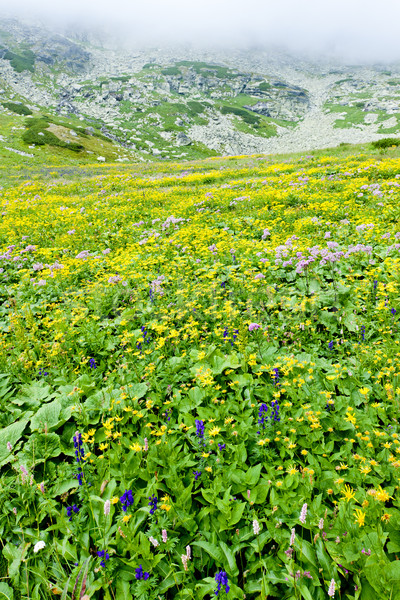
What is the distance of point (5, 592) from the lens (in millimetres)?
2152

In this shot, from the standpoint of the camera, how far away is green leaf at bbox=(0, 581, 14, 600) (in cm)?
213

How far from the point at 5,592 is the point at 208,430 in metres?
2.01

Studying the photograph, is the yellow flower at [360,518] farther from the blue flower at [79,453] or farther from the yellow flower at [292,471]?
the blue flower at [79,453]

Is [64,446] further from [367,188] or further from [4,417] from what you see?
[367,188]

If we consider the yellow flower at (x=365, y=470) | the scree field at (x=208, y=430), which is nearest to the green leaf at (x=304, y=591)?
the scree field at (x=208, y=430)

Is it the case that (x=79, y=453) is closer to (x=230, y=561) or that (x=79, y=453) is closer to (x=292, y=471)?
(x=230, y=561)

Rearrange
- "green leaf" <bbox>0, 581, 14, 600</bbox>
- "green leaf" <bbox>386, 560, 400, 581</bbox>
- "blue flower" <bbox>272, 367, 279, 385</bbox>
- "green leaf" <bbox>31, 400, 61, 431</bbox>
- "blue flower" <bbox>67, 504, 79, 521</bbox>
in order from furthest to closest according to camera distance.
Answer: "blue flower" <bbox>272, 367, 279, 385</bbox>
"green leaf" <bbox>31, 400, 61, 431</bbox>
"blue flower" <bbox>67, 504, 79, 521</bbox>
"green leaf" <bbox>0, 581, 14, 600</bbox>
"green leaf" <bbox>386, 560, 400, 581</bbox>

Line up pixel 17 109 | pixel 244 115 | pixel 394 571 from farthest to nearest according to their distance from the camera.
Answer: pixel 244 115 < pixel 17 109 < pixel 394 571

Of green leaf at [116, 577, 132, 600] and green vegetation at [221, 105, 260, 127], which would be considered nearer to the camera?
green leaf at [116, 577, 132, 600]

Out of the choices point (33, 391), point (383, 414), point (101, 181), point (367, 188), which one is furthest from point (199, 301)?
point (101, 181)

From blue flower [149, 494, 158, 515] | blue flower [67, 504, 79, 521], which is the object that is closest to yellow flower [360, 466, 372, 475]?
blue flower [149, 494, 158, 515]

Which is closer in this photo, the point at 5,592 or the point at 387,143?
the point at 5,592

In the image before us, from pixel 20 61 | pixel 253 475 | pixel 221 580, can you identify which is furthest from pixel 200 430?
pixel 20 61

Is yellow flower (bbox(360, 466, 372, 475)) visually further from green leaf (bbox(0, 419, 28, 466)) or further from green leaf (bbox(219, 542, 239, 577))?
green leaf (bbox(0, 419, 28, 466))
